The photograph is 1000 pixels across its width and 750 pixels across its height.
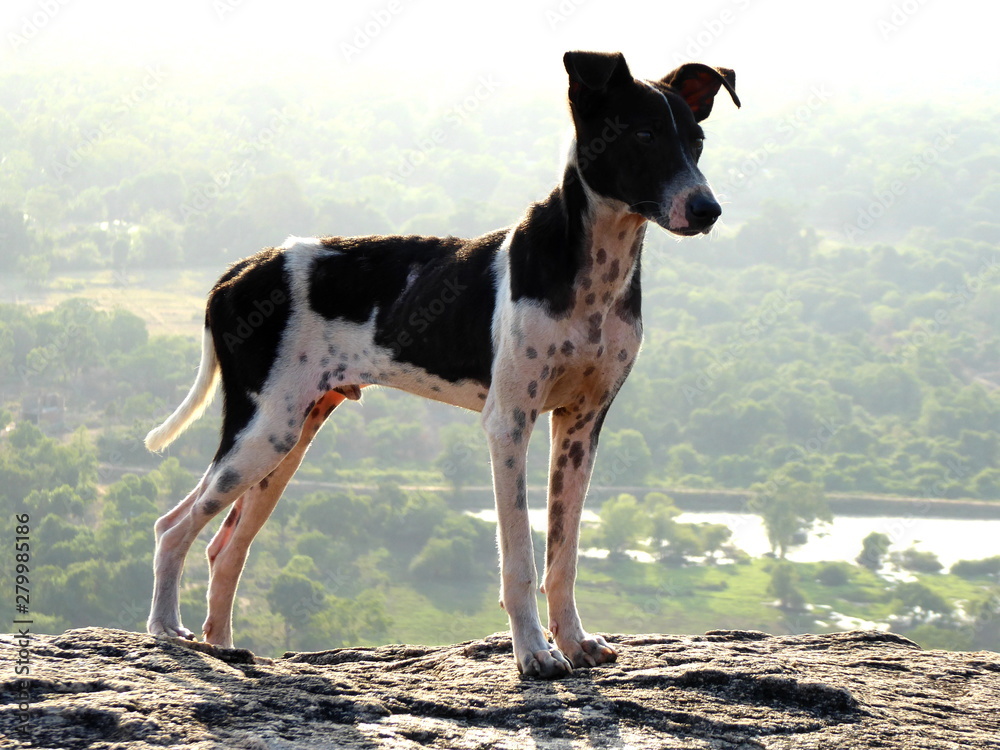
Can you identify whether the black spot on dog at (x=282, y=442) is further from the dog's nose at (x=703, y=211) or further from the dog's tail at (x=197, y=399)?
the dog's nose at (x=703, y=211)

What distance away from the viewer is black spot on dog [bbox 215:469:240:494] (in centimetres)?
665

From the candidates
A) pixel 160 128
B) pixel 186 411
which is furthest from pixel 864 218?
pixel 186 411

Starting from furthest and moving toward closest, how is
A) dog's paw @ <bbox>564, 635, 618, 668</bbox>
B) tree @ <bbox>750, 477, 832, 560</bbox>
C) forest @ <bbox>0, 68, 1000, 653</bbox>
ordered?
tree @ <bbox>750, 477, 832, 560</bbox>
forest @ <bbox>0, 68, 1000, 653</bbox>
dog's paw @ <bbox>564, 635, 618, 668</bbox>

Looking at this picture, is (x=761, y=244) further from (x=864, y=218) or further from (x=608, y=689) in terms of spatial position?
(x=608, y=689)

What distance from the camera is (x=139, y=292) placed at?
13212cm

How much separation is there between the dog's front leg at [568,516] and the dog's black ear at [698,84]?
1.84m

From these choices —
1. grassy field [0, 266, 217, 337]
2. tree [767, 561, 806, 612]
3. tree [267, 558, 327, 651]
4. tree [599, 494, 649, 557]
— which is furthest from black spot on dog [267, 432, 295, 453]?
grassy field [0, 266, 217, 337]

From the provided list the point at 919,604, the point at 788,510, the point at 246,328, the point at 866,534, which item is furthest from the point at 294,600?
the point at 246,328

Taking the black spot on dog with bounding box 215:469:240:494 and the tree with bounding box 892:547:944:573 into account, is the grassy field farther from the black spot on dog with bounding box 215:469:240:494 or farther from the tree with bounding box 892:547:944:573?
the black spot on dog with bounding box 215:469:240:494

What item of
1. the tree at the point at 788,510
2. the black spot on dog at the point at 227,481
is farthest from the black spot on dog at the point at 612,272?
the tree at the point at 788,510

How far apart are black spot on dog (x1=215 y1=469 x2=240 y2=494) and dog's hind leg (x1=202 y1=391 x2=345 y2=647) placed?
46cm

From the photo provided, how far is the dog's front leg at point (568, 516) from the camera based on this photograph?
20.4 feet

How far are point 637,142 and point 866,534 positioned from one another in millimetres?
102557

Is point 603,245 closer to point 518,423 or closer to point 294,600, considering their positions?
point 518,423
